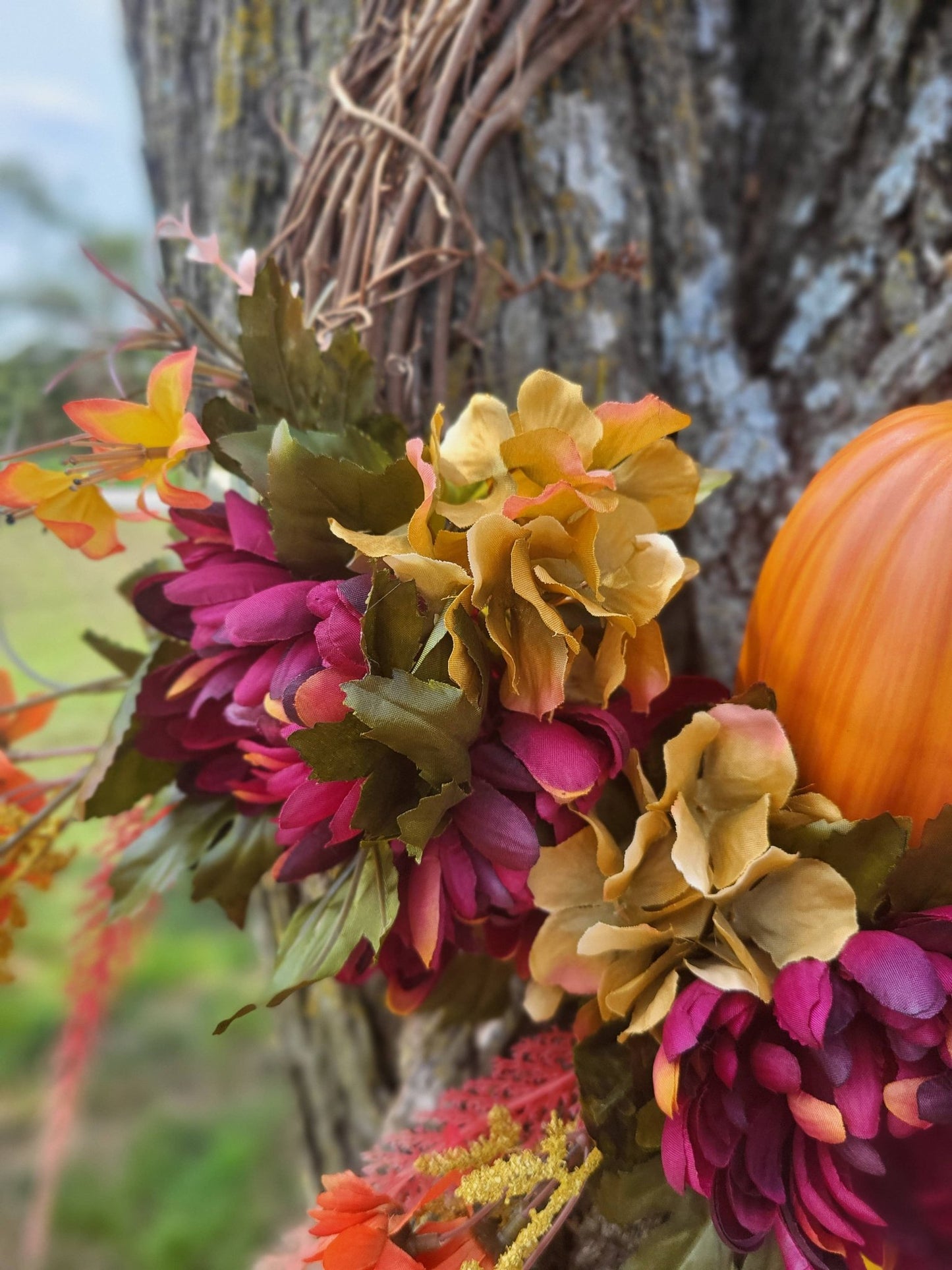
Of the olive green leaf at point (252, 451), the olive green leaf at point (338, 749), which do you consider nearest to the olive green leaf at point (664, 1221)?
the olive green leaf at point (338, 749)

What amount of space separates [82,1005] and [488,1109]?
402mm

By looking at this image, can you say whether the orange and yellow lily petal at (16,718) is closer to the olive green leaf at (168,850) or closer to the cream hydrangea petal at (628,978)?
the olive green leaf at (168,850)

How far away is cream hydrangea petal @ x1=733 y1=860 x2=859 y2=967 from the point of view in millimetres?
342

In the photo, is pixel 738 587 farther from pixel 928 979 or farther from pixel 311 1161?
pixel 311 1161

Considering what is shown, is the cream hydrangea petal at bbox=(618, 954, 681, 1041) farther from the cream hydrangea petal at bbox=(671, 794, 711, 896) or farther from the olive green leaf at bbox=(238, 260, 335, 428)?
the olive green leaf at bbox=(238, 260, 335, 428)

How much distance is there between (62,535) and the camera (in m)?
0.43

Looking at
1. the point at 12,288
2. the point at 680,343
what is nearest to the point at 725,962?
the point at 680,343

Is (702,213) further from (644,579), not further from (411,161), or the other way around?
(644,579)

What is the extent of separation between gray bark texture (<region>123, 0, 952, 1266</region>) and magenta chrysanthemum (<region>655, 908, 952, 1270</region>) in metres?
0.30

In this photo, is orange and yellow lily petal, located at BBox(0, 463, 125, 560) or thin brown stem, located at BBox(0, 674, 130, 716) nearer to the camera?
orange and yellow lily petal, located at BBox(0, 463, 125, 560)

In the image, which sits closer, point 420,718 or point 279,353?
point 420,718

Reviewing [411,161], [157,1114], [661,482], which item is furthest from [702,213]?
[157,1114]

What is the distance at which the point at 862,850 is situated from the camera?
36cm

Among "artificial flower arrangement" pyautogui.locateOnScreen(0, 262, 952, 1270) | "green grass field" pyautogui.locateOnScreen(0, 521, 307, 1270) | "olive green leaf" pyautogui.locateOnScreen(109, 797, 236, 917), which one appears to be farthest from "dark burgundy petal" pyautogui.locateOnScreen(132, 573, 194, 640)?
"green grass field" pyautogui.locateOnScreen(0, 521, 307, 1270)
